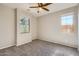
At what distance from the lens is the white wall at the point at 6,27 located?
3.57 m

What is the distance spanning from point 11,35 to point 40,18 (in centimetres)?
286

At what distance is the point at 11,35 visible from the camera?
404cm

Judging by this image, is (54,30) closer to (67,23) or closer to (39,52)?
(67,23)

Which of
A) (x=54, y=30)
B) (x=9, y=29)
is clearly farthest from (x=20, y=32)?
(x=54, y=30)

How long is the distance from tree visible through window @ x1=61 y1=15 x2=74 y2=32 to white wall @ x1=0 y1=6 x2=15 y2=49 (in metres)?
3.03

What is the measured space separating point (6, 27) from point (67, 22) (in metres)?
3.50

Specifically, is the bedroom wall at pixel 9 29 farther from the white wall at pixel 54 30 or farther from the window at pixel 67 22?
the window at pixel 67 22

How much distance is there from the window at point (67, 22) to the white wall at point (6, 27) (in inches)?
119

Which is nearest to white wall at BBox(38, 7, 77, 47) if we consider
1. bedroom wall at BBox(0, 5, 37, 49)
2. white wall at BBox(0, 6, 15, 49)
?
bedroom wall at BBox(0, 5, 37, 49)

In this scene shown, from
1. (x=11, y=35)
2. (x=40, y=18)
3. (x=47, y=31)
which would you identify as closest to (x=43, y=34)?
(x=47, y=31)

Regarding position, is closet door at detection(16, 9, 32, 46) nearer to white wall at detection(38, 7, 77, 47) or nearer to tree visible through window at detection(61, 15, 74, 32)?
white wall at detection(38, 7, 77, 47)

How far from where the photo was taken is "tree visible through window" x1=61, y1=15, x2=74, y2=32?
402 centimetres

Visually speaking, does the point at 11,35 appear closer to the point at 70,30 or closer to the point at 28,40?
the point at 28,40

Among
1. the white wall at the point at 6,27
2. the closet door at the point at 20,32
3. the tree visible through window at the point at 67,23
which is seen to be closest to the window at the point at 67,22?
the tree visible through window at the point at 67,23
